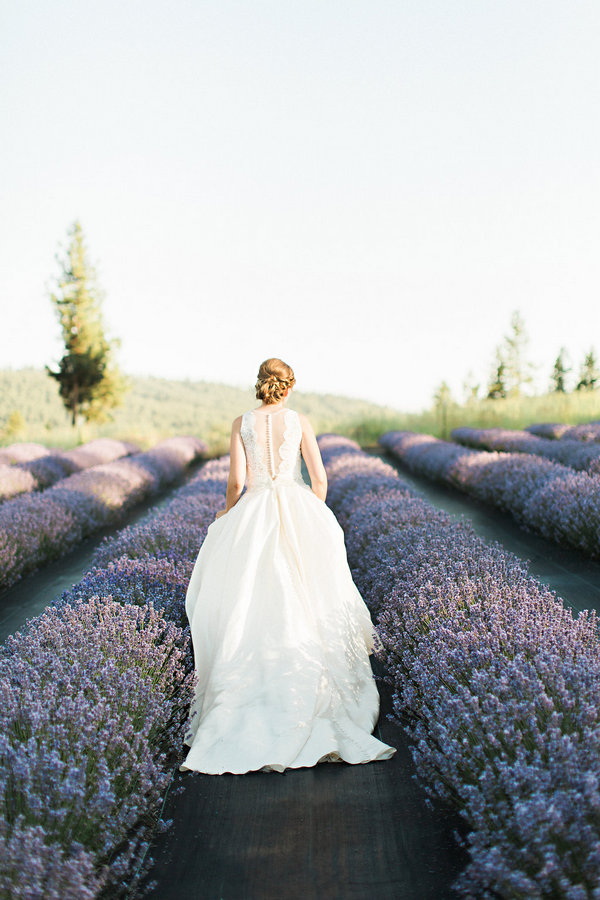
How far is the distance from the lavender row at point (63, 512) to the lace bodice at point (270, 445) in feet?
9.72

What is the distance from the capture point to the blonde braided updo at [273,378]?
3.02 meters

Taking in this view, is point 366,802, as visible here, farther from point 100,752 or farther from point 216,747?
point 100,752

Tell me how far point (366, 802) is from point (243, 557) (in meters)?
1.18

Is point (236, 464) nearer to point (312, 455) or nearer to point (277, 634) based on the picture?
point (312, 455)

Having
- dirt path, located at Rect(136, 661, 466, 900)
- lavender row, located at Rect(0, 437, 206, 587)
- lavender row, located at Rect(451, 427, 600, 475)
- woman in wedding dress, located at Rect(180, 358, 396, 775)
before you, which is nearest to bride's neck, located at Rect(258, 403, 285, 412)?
woman in wedding dress, located at Rect(180, 358, 396, 775)

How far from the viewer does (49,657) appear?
226cm

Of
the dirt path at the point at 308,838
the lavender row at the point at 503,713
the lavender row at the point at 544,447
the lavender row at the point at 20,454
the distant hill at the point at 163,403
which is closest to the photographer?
the lavender row at the point at 503,713

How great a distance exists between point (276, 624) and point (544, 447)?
8431 millimetres

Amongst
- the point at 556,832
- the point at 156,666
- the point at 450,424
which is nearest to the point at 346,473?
the point at 156,666

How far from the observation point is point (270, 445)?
122 inches

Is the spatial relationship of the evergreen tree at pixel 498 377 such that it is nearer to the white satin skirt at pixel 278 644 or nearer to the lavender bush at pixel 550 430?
the lavender bush at pixel 550 430

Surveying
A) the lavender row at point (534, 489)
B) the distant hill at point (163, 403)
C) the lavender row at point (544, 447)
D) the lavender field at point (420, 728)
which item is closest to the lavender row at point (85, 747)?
the lavender field at point (420, 728)

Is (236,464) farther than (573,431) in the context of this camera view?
No

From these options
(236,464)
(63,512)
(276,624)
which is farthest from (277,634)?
(63,512)
